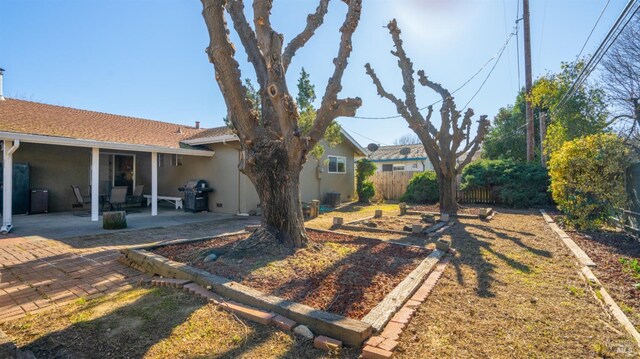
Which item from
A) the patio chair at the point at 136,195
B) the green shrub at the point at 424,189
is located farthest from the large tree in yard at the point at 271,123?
the green shrub at the point at 424,189

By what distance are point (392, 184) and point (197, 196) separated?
11005 mm

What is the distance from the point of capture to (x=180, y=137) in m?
12.8

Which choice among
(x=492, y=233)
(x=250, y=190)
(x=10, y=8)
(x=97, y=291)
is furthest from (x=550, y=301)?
(x=10, y=8)

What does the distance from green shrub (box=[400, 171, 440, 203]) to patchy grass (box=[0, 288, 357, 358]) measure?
13499mm

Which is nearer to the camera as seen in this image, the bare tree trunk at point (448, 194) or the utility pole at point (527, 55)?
the bare tree trunk at point (448, 194)

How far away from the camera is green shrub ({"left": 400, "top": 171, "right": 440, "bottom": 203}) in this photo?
1488 cm

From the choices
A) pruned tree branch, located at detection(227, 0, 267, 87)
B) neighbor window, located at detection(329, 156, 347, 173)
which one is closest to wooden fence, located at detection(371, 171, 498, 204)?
neighbor window, located at detection(329, 156, 347, 173)

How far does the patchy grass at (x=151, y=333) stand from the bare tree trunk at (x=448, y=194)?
9.44 m

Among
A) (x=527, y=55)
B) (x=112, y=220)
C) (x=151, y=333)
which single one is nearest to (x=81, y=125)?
(x=112, y=220)

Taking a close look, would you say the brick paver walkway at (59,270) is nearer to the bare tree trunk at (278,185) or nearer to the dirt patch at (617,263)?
the bare tree trunk at (278,185)

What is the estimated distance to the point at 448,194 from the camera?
35.5 feet

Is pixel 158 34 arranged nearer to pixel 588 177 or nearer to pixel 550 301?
pixel 550 301

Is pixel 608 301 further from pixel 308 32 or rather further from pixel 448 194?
pixel 448 194

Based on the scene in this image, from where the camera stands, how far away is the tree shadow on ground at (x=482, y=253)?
3.94 meters
